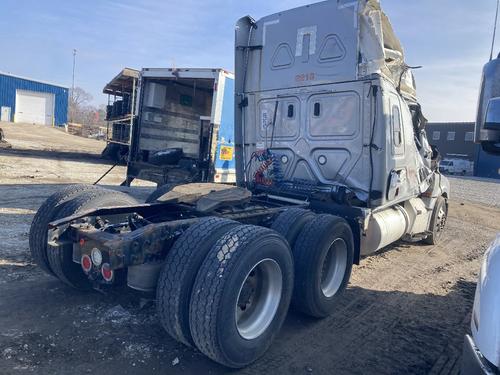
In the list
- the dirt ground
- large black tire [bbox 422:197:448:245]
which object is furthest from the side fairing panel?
large black tire [bbox 422:197:448:245]

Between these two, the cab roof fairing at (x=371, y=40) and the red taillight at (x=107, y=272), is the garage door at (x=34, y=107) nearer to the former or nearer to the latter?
the cab roof fairing at (x=371, y=40)

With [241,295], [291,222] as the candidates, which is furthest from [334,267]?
[241,295]

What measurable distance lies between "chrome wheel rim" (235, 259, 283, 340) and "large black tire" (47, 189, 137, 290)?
1.74 m

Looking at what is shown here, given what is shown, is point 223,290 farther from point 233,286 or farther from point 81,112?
point 81,112

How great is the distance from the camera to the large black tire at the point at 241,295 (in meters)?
2.95

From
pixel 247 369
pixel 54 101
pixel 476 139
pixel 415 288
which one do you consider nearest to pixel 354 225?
pixel 415 288

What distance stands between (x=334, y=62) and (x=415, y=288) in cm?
321

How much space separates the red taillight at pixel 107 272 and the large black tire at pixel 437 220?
20.9 ft

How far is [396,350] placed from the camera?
12.4 ft

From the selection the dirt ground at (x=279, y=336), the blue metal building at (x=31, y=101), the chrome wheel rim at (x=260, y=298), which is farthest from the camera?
the blue metal building at (x=31, y=101)

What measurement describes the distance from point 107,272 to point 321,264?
2.02 m

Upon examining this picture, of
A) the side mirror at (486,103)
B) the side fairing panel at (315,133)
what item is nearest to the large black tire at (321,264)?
the side fairing panel at (315,133)

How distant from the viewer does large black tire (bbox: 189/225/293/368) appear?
2.95 meters

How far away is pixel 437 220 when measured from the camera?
804 centimetres
